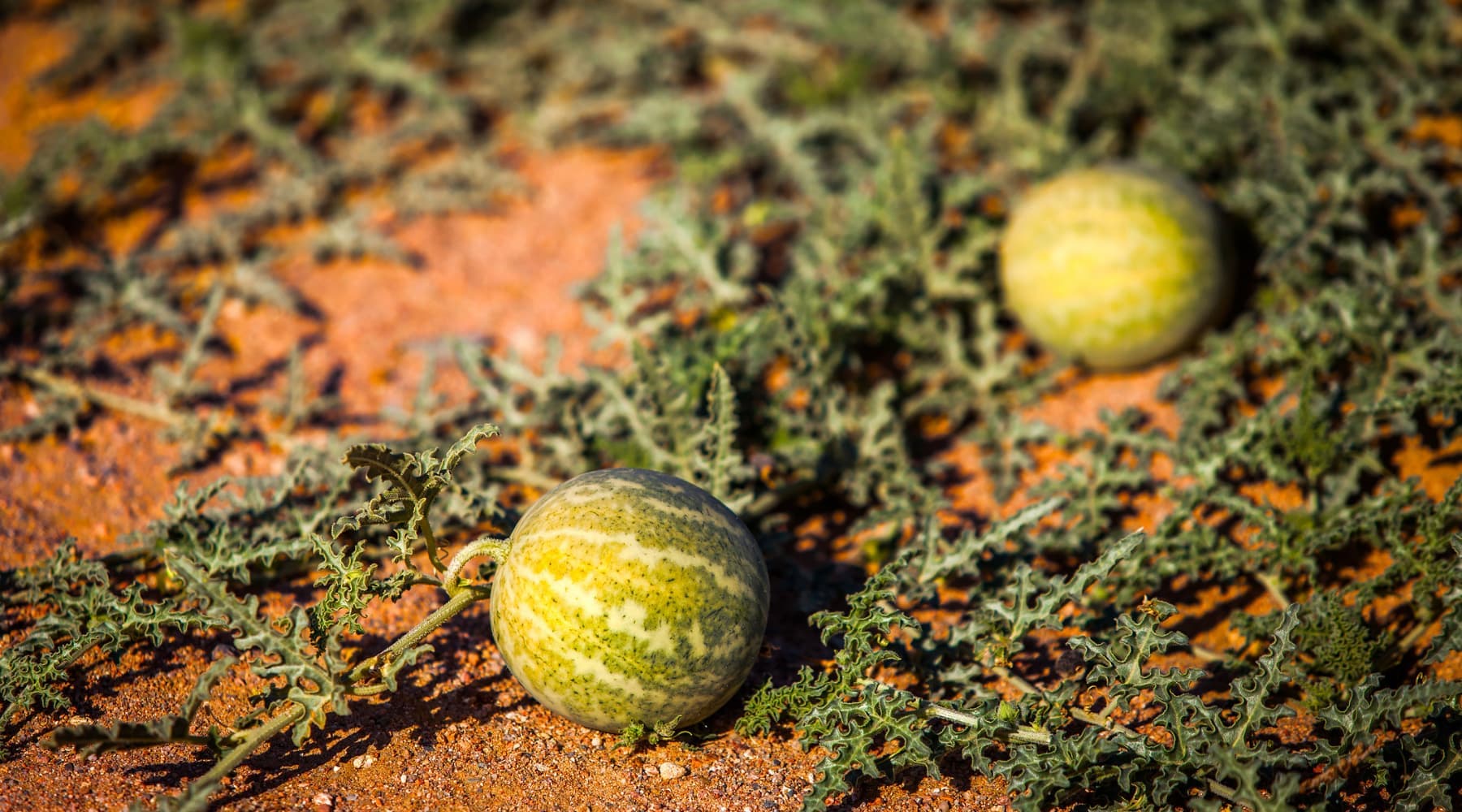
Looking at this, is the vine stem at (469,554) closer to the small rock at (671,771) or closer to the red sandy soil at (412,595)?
the red sandy soil at (412,595)

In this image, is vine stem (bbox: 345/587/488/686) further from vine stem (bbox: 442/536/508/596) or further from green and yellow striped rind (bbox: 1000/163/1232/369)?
green and yellow striped rind (bbox: 1000/163/1232/369)

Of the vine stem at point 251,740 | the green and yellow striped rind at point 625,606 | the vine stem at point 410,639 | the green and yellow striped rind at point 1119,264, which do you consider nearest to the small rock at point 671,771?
the green and yellow striped rind at point 625,606

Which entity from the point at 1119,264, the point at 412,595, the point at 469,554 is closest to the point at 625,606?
the point at 469,554

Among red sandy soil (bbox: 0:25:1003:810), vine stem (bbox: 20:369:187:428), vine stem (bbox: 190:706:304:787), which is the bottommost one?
red sandy soil (bbox: 0:25:1003:810)

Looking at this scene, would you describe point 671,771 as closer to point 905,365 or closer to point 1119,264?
point 905,365

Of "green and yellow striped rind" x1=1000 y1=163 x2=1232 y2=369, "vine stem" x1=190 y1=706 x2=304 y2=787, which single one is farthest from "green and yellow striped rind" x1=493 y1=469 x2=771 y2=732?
"green and yellow striped rind" x1=1000 y1=163 x2=1232 y2=369

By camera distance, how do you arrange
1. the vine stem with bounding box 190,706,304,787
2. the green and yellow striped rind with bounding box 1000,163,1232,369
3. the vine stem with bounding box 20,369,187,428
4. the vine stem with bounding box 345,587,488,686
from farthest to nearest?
1. the vine stem with bounding box 20,369,187,428
2. the green and yellow striped rind with bounding box 1000,163,1232,369
3. the vine stem with bounding box 345,587,488,686
4. the vine stem with bounding box 190,706,304,787

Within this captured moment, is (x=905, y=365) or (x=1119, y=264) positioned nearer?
(x=1119, y=264)
